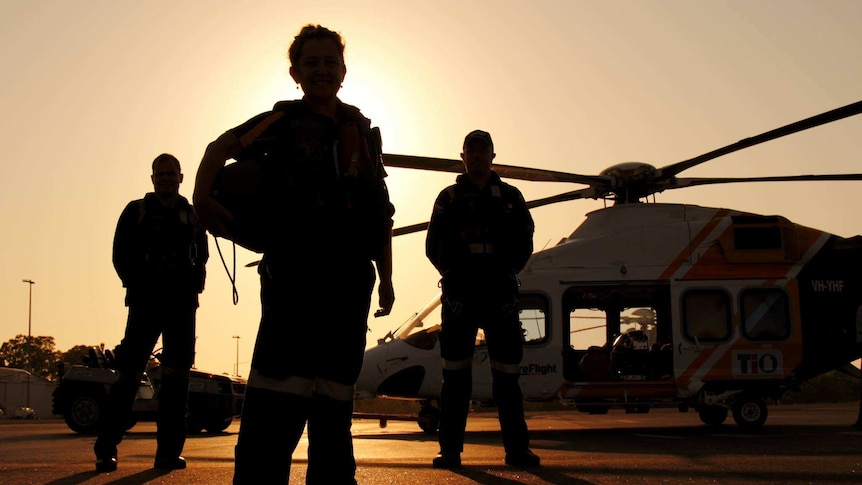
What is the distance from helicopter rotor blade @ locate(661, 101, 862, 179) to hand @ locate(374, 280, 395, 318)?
5883mm

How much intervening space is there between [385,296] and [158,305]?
113 inches

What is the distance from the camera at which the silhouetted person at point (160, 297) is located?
575 centimetres

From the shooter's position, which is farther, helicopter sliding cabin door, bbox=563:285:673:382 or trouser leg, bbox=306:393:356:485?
helicopter sliding cabin door, bbox=563:285:673:382

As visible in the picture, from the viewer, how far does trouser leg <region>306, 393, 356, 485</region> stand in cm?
292

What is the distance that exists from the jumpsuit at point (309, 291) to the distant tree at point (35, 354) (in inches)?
3792

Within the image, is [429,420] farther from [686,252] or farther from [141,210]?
[141,210]

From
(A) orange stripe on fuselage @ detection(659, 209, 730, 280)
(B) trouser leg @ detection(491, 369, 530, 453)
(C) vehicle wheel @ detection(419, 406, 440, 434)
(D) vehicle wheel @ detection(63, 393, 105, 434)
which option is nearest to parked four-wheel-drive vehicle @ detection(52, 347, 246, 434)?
(D) vehicle wheel @ detection(63, 393, 105, 434)

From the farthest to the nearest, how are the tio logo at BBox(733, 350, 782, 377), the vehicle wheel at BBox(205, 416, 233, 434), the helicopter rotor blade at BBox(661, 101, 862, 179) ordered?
the vehicle wheel at BBox(205, 416, 233, 434) < the tio logo at BBox(733, 350, 782, 377) < the helicopter rotor blade at BBox(661, 101, 862, 179)

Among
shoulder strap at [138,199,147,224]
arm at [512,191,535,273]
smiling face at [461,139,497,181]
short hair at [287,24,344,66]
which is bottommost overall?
arm at [512,191,535,273]

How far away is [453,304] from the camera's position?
600 centimetres

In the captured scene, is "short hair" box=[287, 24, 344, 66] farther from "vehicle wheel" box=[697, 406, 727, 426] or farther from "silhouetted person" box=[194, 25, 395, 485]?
"vehicle wheel" box=[697, 406, 727, 426]

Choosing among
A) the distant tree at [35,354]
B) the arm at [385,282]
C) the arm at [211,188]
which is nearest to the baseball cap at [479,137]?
the arm at [385,282]

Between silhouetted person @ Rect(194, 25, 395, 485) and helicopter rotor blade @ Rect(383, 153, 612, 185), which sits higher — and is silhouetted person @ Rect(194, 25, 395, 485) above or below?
below

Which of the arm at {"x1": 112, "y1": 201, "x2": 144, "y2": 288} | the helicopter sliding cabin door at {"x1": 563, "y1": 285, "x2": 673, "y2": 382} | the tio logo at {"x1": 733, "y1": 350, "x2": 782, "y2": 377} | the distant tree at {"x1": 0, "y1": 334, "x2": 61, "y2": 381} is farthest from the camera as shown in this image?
the distant tree at {"x1": 0, "y1": 334, "x2": 61, "y2": 381}
